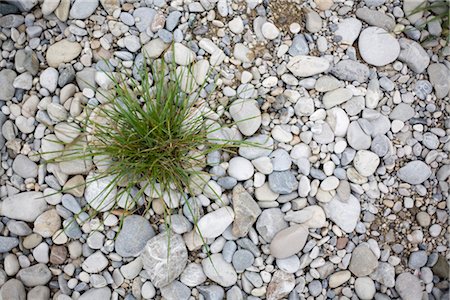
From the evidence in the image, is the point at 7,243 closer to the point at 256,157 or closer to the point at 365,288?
the point at 256,157

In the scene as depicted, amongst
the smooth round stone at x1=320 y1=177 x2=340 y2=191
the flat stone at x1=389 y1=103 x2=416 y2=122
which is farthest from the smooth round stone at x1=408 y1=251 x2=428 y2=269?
the flat stone at x1=389 y1=103 x2=416 y2=122

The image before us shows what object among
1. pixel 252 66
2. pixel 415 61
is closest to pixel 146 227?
pixel 252 66

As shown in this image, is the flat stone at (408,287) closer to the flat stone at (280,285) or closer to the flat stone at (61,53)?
the flat stone at (280,285)

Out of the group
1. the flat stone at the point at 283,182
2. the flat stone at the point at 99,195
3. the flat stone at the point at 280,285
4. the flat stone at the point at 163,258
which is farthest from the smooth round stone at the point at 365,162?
the flat stone at the point at 99,195

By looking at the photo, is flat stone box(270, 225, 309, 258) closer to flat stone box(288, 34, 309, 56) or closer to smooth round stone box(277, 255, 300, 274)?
smooth round stone box(277, 255, 300, 274)

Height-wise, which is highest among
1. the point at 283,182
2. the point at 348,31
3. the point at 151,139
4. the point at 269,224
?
the point at 348,31

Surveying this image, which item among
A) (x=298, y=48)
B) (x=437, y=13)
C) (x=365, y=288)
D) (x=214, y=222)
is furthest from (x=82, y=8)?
(x=365, y=288)

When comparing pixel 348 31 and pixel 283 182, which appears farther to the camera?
pixel 348 31
